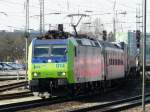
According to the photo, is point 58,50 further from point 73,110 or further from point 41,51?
point 73,110

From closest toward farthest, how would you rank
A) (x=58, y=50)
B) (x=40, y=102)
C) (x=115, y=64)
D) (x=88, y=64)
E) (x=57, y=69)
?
1. (x=40, y=102)
2. (x=57, y=69)
3. (x=58, y=50)
4. (x=88, y=64)
5. (x=115, y=64)

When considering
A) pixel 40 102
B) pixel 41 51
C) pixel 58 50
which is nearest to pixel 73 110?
pixel 40 102

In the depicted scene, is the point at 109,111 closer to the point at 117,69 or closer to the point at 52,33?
the point at 52,33

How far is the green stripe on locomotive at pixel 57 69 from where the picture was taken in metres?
25.5

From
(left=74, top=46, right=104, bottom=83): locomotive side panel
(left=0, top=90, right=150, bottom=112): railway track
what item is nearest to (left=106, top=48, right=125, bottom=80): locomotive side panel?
(left=74, top=46, right=104, bottom=83): locomotive side panel

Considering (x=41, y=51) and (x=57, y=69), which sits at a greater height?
(x=41, y=51)

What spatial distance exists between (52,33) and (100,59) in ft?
19.7

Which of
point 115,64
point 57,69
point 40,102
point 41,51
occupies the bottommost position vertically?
point 40,102

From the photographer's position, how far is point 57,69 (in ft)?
83.9

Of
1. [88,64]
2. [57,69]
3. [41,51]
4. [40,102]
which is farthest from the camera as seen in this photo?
[88,64]

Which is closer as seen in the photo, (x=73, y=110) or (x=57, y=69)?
(x=73, y=110)

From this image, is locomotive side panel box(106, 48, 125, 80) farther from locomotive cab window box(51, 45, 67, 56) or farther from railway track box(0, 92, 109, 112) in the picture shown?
locomotive cab window box(51, 45, 67, 56)

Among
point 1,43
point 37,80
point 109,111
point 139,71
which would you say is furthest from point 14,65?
point 109,111

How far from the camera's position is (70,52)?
25.8 meters
